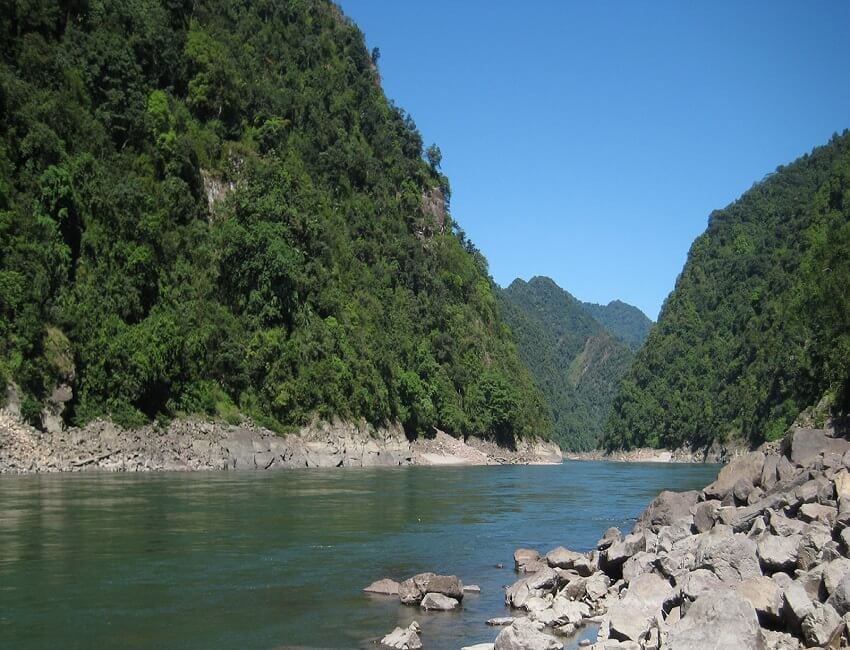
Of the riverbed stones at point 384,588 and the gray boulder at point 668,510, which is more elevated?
the gray boulder at point 668,510

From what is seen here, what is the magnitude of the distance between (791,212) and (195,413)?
14792cm

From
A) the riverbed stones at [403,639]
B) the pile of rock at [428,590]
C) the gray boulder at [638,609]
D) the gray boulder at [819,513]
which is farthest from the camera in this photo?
the pile of rock at [428,590]

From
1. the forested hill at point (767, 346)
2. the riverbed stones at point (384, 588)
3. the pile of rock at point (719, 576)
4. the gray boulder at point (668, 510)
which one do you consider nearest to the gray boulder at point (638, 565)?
the pile of rock at point (719, 576)

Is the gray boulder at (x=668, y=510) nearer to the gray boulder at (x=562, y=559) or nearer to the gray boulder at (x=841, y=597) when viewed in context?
the gray boulder at (x=562, y=559)

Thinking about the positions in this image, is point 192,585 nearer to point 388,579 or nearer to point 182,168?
point 388,579

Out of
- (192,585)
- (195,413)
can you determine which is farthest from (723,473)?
(195,413)

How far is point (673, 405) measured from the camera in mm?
176875

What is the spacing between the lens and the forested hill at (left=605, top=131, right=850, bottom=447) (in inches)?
2537

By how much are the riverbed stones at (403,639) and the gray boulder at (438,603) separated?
2.41 meters

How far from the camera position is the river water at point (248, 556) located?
1495cm

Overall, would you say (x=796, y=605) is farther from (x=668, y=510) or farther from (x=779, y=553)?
(x=668, y=510)

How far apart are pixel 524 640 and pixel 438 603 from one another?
5065mm

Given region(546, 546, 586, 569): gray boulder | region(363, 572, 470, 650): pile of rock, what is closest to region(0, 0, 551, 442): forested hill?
region(363, 572, 470, 650): pile of rock

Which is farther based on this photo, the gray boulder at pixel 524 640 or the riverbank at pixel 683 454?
the riverbank at pixel 683 454
